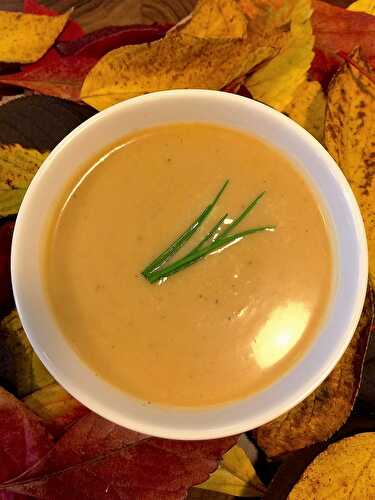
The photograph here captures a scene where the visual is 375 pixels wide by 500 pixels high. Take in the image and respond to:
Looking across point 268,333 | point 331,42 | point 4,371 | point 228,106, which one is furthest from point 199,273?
point 331,42

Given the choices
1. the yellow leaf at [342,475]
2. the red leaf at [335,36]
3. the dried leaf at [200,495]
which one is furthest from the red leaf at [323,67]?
the dried leaf at [200,495]

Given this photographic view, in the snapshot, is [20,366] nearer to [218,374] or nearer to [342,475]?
[218,374]

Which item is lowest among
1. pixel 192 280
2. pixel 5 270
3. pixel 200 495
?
pixel 200 495

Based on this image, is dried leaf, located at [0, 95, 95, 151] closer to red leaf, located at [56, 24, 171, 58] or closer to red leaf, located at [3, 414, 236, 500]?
red leaf, located at [56, 24, 171, 58]

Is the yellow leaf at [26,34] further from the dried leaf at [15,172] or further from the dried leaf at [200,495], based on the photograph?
the dried leaf at [200,495]

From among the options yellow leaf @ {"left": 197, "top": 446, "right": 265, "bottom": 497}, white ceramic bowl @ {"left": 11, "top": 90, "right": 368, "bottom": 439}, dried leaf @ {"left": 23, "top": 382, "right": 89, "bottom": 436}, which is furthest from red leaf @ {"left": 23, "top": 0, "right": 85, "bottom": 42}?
yellow leaf @ {"left": 197, "top": 446, "right": 265, "bottom": 497}

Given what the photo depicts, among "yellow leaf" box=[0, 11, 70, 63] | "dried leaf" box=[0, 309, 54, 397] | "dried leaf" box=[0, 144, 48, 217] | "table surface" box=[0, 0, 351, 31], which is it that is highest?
"table surface" box=[0, 0, 351, 31]

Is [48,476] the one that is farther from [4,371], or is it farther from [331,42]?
[331,42]

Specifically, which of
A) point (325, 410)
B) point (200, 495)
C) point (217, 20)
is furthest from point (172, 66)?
point (200, 495)
